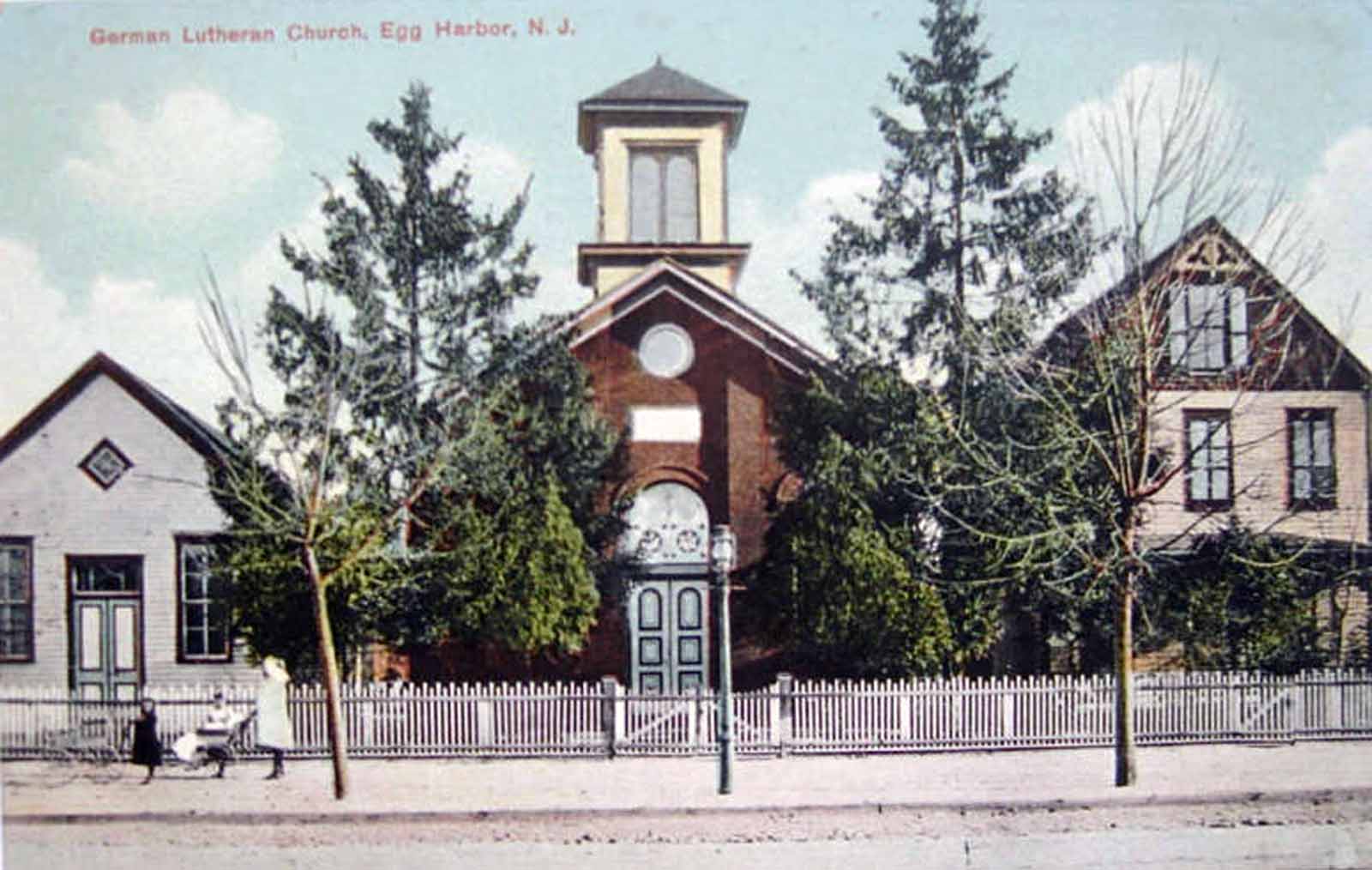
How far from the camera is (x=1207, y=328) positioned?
24.7 feet

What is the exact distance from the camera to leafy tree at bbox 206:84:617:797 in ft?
24.2

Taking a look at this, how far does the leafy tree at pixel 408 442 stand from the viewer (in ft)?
24.2

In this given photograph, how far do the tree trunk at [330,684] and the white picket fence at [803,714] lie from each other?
0.46 m

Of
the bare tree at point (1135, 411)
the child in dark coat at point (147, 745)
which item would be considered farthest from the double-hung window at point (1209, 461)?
the child in dark coat at point (147, 745)

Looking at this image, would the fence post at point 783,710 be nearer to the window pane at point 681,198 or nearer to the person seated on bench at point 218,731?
the window pane at point 681,198

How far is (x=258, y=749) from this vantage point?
818 centimetres

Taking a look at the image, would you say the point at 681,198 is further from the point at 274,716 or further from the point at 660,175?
the point at 274,716

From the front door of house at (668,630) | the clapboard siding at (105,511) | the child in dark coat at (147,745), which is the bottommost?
the child in dark coat at (147,745)

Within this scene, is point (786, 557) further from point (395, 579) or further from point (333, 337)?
point (333, 337)

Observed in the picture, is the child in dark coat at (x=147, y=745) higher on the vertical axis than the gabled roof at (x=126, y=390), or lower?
lower

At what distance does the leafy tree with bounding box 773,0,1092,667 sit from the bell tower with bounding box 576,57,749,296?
0.94 meters

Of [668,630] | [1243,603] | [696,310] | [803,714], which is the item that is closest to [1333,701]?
[1243,603]

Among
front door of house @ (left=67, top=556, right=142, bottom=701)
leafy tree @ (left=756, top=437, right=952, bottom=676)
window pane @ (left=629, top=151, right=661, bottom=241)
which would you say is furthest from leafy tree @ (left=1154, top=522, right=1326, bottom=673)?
front door of house @ (left=67, top=556, right=142, bottom=701)

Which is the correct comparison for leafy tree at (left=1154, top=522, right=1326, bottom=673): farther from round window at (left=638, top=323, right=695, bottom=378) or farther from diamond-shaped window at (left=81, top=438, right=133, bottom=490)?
diamond-shaped window at (left=81, top=438, right=133, bottom=490)
